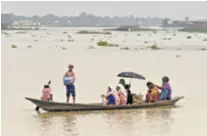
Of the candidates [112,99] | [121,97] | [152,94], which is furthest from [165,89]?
[112,99]

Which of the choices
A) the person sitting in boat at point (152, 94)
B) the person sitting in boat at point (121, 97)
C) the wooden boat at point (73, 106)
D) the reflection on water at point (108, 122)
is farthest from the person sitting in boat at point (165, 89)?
the person sitting in boat at point (121, 97)

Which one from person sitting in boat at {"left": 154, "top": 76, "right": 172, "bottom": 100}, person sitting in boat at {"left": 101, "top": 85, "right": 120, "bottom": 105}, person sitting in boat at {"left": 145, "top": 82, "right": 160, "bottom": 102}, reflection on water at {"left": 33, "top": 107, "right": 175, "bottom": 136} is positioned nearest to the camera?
reflection on water at {"left": 33, "top": 107, "right": 175, "bottom": 136}

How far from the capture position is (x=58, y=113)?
15766mm

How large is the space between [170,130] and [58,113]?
295 centimetres

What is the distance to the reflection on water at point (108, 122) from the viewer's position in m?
14.0

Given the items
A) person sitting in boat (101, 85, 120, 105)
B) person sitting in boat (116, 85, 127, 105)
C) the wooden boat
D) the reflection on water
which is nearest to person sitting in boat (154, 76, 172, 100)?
the reflection on water

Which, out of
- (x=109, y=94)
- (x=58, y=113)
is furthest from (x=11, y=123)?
(x=109, y=94)

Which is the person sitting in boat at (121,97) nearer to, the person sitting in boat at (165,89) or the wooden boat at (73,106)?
the wooden boat at (73,106)

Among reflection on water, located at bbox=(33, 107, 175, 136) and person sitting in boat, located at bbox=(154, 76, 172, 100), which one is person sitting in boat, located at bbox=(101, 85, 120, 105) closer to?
reflection on water, located at bbox=(33, 107, 175, 136)

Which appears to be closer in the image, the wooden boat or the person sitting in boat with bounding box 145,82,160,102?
the wooden boat

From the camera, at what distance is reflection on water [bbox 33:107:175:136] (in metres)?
14.0

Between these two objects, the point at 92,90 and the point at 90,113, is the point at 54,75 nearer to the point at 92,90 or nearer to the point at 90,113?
the point at 92,90

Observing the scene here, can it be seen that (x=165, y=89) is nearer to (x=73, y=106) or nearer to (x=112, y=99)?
(x=112, y=99)

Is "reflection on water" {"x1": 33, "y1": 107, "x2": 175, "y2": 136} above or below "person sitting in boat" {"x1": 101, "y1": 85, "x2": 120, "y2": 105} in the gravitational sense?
below
